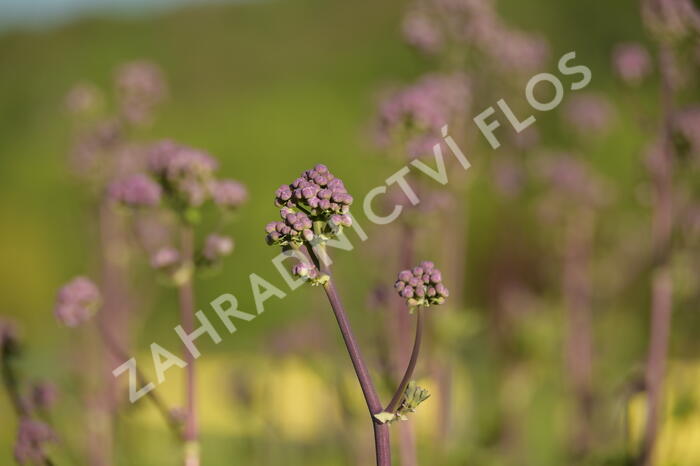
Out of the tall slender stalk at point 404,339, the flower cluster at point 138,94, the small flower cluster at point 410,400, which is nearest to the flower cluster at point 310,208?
the small flower cluster at point 410,400

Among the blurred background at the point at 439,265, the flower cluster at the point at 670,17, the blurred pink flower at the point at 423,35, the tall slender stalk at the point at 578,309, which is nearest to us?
the flower cluster at the point at 670,17

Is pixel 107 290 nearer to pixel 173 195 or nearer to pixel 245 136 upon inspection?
pixel 173 195

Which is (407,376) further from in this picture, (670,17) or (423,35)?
(423,35)

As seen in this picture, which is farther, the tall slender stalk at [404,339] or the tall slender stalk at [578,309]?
the tall slender stalk at [578,309]

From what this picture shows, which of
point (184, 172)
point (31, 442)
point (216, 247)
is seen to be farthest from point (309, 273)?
point (31, 442)

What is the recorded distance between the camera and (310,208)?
2.04 metres

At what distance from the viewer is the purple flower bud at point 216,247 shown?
295 centimetres

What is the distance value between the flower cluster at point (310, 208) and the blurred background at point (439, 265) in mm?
1195

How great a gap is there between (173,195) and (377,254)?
266 cm

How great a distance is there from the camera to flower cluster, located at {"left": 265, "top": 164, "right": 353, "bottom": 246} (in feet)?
6.50

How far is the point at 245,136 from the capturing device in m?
12.4

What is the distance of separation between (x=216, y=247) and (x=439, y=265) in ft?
8.48

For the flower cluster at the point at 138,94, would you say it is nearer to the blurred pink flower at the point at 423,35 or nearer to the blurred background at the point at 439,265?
the blurred background at the point at 439,265

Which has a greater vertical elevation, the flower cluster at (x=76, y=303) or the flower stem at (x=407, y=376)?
the flower cluster at (x=76, y=303)
